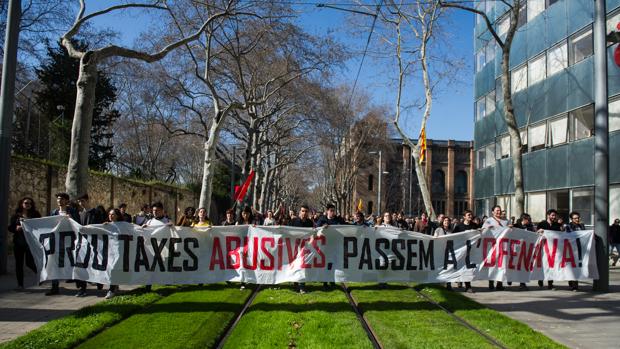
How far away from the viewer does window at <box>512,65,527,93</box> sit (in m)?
28.7

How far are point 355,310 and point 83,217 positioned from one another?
5.94m

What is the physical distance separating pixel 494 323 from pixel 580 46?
742 inches

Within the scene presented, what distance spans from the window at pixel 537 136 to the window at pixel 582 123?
7.90 feet

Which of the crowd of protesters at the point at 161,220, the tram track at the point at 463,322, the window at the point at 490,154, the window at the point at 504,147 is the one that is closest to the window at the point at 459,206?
the window at the point at 490,154

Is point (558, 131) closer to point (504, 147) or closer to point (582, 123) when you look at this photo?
point (582, 123)

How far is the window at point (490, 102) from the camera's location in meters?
33.2

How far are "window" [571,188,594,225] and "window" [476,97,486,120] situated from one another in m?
12.0

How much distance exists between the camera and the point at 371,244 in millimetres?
11789

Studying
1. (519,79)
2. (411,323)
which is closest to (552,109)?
(519,79)

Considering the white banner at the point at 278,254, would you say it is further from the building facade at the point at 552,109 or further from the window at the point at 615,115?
the building facade at the point at 552,109

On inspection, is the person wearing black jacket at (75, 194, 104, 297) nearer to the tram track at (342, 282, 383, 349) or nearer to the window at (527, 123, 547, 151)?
the tram track at (342, 282, 383, 349)

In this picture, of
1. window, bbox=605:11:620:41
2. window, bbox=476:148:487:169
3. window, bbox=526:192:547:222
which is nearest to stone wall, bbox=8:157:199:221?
window, bbox=526:192:547:222

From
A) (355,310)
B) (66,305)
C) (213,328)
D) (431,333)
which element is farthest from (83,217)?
(431,333)

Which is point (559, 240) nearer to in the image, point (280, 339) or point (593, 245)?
point (593, 245)
